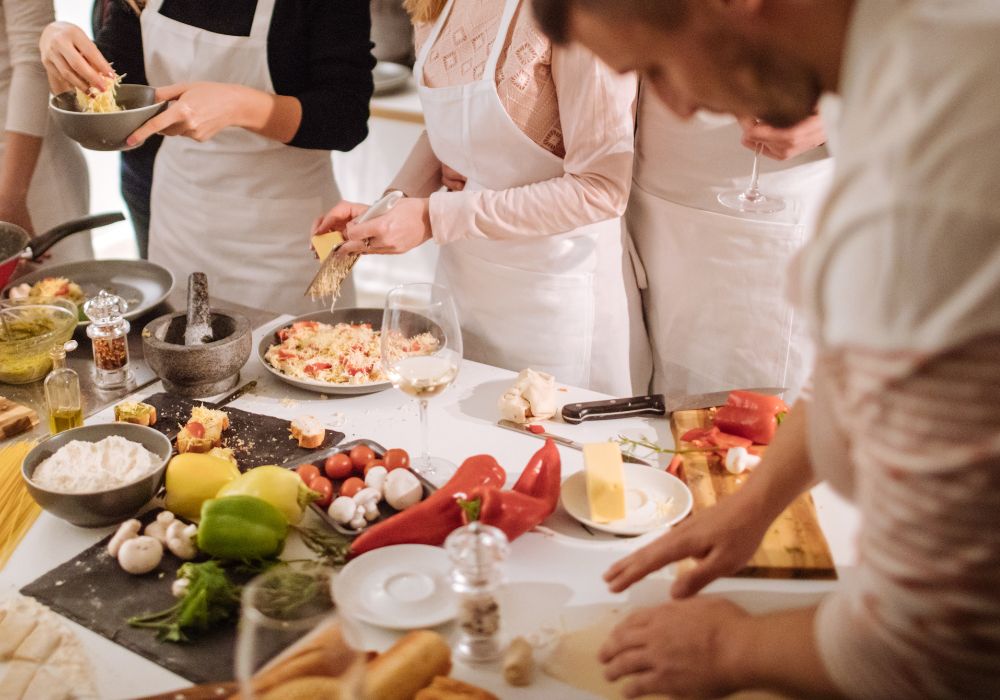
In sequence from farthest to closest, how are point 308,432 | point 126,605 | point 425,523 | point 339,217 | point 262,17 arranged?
1. point 262,17
2. point 339,217
3. point 308,432
4. point 425,523
5. point 126,605

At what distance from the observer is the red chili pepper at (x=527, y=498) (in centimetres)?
129

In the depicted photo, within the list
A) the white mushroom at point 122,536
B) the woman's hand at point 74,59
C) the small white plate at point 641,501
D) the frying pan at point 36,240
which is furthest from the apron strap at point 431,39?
the white mushroom at point 122,536

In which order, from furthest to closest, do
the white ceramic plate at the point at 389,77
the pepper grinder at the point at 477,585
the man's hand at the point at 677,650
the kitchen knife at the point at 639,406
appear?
the white ceramic plate at the point at 389,77 → the kitchen knife at the point at 639,406 → the pepper grinder at the point at 477,585 → the man's hand at the point at 677,650

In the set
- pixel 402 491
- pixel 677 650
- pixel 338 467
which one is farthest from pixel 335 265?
pixel 677 650

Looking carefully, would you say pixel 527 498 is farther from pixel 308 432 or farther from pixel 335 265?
Result: pixel 335 265

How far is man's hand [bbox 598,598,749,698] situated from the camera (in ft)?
3.04

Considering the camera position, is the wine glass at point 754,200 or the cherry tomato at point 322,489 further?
the wine glass at point 754,200

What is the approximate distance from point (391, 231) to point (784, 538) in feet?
3.37

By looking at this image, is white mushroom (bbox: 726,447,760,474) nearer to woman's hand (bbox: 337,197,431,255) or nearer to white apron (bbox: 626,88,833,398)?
white apron (bbox: 626,88,833,398)

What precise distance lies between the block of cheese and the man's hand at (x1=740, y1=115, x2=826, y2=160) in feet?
2.53

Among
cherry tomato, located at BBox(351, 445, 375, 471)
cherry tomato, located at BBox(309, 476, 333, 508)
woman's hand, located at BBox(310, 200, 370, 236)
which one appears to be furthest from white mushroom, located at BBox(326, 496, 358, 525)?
woman's hand, located at BBox(310, 200, 370, 236)

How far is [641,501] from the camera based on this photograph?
1408mm

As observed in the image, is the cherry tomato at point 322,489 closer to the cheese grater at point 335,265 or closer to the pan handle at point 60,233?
the cheese grater at point 335,265

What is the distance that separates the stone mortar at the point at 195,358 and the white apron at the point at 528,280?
0.59 metres
